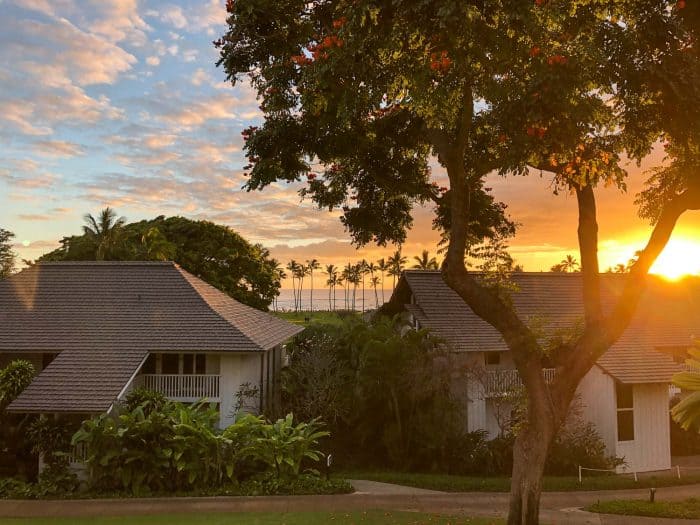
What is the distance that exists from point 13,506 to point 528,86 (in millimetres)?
17280

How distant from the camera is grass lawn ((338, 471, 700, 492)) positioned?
19.9 metres

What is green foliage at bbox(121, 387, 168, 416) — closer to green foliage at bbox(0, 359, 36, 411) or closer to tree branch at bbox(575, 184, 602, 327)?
green foliage at bbox(0, 359, 36, 411)

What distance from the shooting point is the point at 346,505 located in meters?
16.9

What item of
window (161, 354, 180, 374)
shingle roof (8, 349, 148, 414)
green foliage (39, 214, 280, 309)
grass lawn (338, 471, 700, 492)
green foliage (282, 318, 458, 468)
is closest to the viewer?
shingle roof (8, 349, 148, 414)

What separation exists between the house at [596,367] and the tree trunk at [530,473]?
9847 millimetres

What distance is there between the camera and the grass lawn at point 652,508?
16.2m

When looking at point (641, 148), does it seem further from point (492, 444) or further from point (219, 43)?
point (492, 444)

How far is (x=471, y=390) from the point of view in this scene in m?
24.4

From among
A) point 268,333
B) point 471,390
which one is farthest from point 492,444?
point 268,333

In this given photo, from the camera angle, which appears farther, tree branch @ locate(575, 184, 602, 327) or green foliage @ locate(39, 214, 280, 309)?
green foliage @ locate(39, 214, 280, 309)

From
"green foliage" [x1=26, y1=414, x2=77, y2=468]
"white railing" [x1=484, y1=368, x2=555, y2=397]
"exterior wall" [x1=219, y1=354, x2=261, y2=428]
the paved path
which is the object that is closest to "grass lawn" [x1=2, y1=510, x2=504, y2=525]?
the paved path

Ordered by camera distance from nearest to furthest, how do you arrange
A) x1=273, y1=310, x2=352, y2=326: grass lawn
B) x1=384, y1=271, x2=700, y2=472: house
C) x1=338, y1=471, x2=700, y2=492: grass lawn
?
x1=338, y1=471, x2=700, y2=492: grass lawn
x1=384, y1=271, x2=700, y2=472: house
x1=273, y1=310, x2=352, y2=326: grass lawn

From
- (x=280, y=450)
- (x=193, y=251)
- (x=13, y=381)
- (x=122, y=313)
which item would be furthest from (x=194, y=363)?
(x=193, y=251)

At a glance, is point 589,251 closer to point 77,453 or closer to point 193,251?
point 77,453
